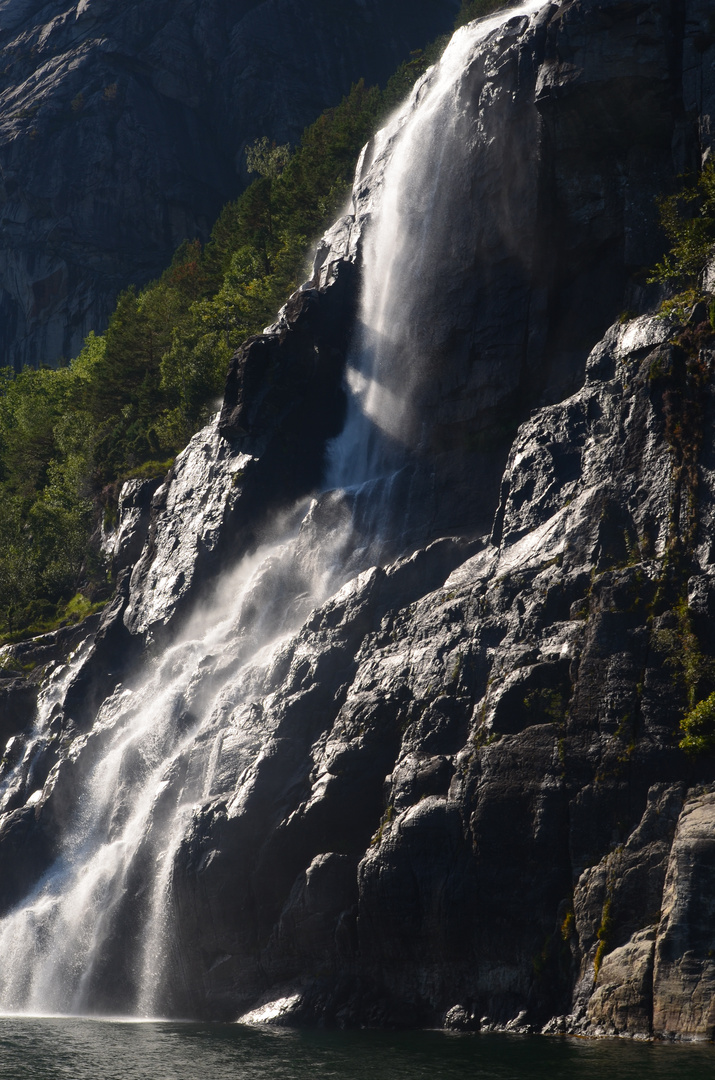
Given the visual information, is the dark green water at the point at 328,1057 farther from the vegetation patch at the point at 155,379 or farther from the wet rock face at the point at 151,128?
the wet rock face at the point at 151,128

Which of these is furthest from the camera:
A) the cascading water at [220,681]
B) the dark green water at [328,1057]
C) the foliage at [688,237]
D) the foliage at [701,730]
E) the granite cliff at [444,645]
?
the cascading water at [220,681]

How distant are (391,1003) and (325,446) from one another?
85.6 ft

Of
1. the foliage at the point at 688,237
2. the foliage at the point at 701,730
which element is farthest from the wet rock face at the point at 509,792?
the foliage at the point at 688,237

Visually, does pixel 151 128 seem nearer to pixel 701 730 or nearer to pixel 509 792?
pixel 509 792

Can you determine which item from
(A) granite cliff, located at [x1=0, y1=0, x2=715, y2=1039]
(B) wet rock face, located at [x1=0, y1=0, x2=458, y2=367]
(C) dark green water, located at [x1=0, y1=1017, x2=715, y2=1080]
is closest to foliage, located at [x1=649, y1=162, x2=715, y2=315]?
(A) granite cliff, located at [x1=0, y1=0, x2=715, y2=1039]

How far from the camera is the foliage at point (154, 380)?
65.4 metres

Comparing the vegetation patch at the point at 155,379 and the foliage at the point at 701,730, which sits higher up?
the vegetation patch at the point at 155,379

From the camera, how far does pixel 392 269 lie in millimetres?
47750

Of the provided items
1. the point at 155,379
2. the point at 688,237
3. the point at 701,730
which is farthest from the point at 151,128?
the point at 701,730

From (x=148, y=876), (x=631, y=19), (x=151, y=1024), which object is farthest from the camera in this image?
(x=631, y=19)

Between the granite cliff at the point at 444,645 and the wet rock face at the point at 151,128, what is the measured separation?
69.3 metres

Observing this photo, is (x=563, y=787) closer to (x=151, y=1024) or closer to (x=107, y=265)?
(x=151, y=1024)

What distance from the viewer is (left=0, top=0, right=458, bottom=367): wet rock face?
116m

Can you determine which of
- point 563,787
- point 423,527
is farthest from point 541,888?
point 423,527
